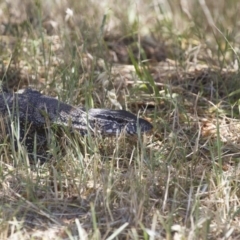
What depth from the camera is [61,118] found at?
5.25 meters

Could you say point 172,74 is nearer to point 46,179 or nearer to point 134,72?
point 134,72

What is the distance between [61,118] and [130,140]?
22.6 inches

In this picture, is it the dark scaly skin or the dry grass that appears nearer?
the dry grass

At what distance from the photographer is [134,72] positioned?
6.34 meters

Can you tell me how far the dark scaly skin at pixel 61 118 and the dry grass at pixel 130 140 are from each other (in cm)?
14

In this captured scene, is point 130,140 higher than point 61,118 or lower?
lower

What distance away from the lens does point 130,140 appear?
5.15m

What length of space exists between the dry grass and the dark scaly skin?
14cm

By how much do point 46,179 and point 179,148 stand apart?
1.05 m

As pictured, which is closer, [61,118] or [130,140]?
[130,140]

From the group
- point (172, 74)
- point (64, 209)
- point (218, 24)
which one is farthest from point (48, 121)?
point (218, 24)

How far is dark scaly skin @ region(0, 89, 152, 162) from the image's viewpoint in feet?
17.0

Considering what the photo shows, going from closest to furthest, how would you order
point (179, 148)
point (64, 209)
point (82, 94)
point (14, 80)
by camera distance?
point (64, 209)
point (179, 148)
point (82, 94)
point (14, 80)

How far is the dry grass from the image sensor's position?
4027mm
